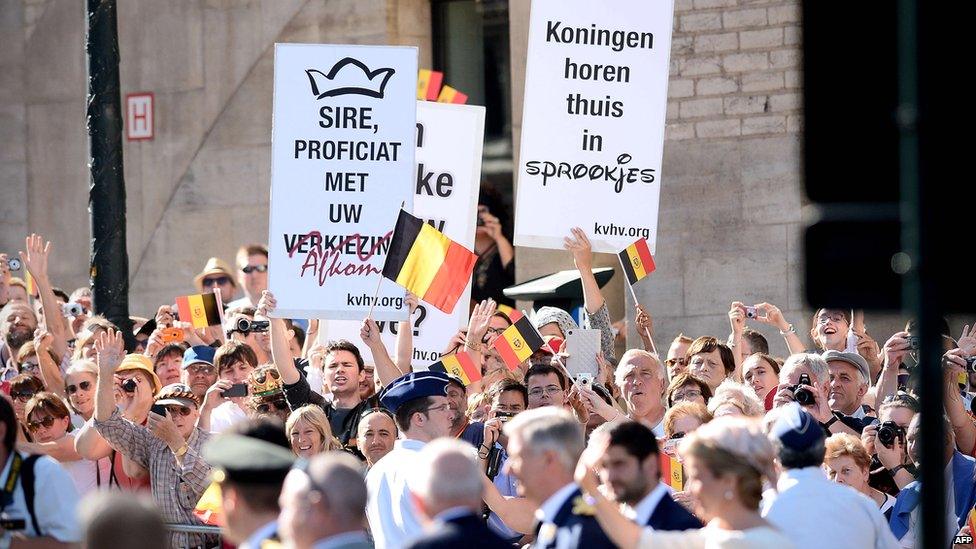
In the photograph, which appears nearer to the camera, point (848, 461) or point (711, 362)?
point (848, 461)

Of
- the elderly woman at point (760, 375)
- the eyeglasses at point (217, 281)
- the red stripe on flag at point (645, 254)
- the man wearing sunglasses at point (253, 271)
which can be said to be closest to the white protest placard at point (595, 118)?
the red stripe on flag at point (645, 254)

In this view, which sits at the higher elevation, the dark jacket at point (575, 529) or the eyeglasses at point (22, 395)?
the dark jacket at point (575, 529)

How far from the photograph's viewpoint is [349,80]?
1002cm

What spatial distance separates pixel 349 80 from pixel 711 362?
108 inches

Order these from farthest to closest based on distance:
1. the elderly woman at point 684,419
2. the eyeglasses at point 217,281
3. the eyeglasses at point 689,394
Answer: the eyeglasses at point 217,281 < the eyeglasses at point 689,394 < the elderly woman at point 684,419

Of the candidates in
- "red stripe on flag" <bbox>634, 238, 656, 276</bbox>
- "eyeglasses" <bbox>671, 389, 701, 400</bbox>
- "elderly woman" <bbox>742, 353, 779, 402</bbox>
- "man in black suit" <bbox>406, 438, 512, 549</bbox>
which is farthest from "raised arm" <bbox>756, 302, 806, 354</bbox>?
"man in black suit" <bbox>406, 438, 512, 549</bbox>

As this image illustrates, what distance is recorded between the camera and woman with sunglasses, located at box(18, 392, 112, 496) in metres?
9.19

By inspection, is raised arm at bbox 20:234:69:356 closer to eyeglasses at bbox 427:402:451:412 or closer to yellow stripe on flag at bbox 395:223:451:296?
yellow stripe on flag at bbox 395:223:451:296

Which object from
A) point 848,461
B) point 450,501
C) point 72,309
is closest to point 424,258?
point 848,461

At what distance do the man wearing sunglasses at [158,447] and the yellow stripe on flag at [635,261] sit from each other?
296 cm

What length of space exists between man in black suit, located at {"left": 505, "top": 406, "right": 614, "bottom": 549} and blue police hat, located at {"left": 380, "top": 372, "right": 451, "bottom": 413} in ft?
6.00

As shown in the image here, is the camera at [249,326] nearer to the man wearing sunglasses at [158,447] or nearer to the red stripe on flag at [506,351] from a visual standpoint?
the red stripe on flag at [506,351]

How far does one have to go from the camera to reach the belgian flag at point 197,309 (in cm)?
1209

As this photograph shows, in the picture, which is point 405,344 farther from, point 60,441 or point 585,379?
point 60,441
